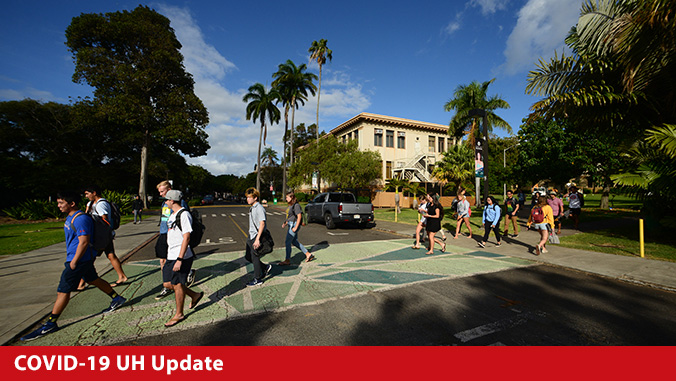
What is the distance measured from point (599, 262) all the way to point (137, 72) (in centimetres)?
3615

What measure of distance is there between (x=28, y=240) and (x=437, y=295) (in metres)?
14.6

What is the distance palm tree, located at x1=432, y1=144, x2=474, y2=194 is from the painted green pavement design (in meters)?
18.0

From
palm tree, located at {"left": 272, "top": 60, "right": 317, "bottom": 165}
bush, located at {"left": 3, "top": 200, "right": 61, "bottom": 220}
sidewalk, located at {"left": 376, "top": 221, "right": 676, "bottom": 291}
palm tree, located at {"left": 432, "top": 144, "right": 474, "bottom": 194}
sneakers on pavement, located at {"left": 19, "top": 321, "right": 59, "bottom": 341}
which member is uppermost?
palm tree, located at {"left": 272, "top": 60, "right": 317, "bottom": 165}

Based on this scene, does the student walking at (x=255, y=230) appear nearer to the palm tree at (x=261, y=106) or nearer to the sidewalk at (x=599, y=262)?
the sidewalk at (x=599, y=262)

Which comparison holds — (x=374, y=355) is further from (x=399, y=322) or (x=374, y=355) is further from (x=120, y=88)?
(x=120, y=88)

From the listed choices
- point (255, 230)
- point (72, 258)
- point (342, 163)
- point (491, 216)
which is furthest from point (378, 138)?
point (72, 258)

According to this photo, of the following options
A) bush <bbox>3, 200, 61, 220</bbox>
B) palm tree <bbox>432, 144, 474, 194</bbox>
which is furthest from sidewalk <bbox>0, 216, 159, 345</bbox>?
palm tree <bbox>432, 144, 474, 194</bbox>

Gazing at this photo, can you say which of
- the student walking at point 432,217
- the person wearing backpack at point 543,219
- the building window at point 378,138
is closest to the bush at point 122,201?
the student walking at point 432,217

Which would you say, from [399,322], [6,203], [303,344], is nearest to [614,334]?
[399,322]

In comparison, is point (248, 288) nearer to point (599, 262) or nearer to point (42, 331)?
point (42, 331)

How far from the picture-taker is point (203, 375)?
282 centimetres

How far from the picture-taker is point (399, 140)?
36969 millimetres

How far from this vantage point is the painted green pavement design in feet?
12.6

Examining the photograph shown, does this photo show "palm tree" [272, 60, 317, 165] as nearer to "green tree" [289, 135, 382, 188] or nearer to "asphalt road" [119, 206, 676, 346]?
"green tree" [289, 135, 382, 188]
